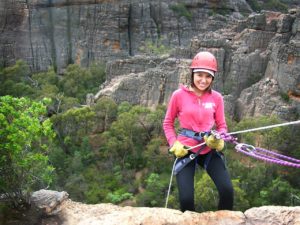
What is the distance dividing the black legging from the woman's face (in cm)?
55

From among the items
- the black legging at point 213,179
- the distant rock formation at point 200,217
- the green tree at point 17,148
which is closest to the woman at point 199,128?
the black legging at point 213,179

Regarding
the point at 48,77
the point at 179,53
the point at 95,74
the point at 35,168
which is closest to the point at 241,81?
the point at 179,53

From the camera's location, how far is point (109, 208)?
414cm

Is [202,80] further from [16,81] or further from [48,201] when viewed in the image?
[16,81]

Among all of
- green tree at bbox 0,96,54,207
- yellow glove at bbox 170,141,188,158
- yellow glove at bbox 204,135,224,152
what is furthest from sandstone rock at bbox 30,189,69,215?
yellow glove at bbox 204,135,224,152

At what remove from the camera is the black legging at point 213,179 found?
3.31 meters

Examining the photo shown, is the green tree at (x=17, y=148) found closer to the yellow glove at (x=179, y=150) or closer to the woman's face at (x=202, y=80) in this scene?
the yellow glove at (x=179, y=150)

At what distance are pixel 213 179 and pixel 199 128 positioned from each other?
1.38ft

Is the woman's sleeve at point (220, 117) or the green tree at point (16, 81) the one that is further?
the green tree at point (16, 81)

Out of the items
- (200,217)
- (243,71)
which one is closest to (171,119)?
(200,217)

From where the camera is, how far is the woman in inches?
131

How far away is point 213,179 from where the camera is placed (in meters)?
3.39

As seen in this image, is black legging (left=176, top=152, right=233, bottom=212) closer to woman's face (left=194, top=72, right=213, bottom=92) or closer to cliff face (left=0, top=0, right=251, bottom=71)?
woman's face (left=194, top=72, right=213, bottom=92)

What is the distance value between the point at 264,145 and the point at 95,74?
1357 cm
